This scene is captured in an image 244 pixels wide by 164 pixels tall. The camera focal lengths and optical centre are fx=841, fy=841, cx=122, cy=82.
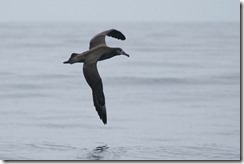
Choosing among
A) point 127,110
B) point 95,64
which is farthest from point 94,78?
point 127,110

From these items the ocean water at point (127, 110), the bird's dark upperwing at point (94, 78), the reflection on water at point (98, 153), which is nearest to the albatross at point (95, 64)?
the bird's dark upperwing at point (94, 78)

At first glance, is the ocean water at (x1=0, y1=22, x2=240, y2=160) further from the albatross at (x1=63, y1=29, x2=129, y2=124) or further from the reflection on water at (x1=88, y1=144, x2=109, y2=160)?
the albatross at (x1=63, y1=29, x2=129, y2=124)

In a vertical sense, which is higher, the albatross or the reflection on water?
the albatross

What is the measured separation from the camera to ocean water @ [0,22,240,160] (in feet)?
30.5

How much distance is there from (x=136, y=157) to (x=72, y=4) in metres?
4.04

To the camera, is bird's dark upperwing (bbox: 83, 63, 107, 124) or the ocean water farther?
the ocean water

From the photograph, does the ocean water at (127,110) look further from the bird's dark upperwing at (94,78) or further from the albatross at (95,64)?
the bird's dark upperwing at (94,78)

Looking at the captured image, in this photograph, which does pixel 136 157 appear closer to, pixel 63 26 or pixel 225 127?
pixel 225 127

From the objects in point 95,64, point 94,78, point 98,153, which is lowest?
point 98,153

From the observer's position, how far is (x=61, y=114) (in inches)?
443

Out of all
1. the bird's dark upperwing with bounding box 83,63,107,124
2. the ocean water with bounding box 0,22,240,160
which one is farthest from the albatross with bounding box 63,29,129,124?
the ocean water with bounding box 0,22,240,160

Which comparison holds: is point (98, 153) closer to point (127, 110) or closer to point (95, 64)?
point (95, 64)

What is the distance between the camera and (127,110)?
11.6 m

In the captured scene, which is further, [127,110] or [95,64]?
[127,110]
